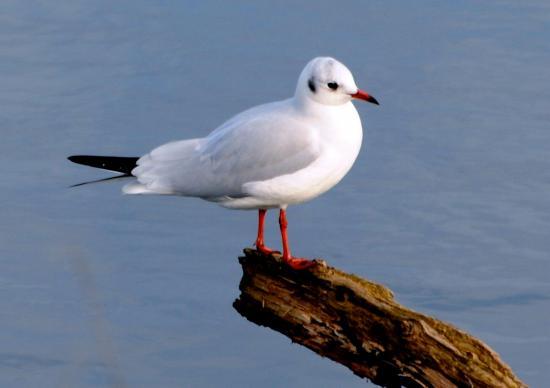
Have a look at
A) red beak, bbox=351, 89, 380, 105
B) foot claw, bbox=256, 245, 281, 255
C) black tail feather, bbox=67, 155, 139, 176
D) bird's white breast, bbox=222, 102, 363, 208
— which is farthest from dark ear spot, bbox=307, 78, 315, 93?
black tail feather, bbox=67, 155, 139, 176

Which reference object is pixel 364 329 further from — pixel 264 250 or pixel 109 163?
pixel 109 163

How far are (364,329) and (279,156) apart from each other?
146 centimetres

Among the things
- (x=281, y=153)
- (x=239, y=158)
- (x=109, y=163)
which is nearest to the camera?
(x=281, y=153)

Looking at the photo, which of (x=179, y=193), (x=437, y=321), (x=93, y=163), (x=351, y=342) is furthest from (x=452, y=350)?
(x=93, y=163)

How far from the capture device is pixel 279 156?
754 cm

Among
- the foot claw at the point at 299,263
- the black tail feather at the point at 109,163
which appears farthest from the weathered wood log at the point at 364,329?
the black tail feather at the point at 109,163

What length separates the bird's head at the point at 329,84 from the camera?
7328mm

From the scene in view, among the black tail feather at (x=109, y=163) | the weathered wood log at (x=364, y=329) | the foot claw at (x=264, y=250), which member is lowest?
the weathered wood log at (x=364, y=329)

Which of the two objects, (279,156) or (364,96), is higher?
(364,96)

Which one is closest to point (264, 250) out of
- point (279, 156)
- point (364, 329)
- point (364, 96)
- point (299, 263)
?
point (299, 263)

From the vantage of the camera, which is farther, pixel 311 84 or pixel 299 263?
pixel 311 84

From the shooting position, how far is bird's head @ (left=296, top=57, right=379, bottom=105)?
7328mm

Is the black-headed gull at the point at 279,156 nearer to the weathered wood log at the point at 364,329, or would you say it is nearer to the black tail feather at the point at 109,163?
the black tail feather at the point at 109,163

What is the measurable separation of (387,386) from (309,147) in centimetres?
172
